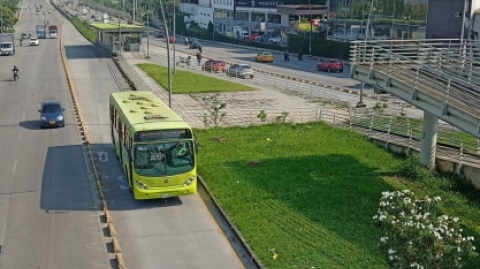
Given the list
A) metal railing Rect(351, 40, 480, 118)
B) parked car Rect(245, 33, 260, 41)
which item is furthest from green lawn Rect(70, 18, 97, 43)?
metal railing Rect(351, 40, 480, 118)

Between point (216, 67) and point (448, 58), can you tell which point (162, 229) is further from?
point (216, 67)

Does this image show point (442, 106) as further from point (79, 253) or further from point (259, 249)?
point (79, 253)

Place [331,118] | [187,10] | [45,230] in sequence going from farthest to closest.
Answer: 1. [187,10]
2. [331,118]
3. [45,230]

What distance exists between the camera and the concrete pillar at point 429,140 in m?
23.3

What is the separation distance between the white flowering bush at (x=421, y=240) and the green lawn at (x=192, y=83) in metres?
34.0

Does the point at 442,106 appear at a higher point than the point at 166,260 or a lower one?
higher

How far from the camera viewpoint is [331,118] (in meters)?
34.2

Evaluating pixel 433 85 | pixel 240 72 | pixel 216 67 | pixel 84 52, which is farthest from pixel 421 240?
pixel 84 52

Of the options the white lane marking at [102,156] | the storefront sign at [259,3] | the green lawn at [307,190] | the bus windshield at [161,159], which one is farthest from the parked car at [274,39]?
the bus windshield at [161,159]

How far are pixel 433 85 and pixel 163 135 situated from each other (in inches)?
365

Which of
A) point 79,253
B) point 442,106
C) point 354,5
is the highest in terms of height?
point 354,5

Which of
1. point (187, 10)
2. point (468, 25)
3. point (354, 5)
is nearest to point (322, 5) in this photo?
point (354, 5)

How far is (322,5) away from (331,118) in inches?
2850

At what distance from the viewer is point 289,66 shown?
221ft
